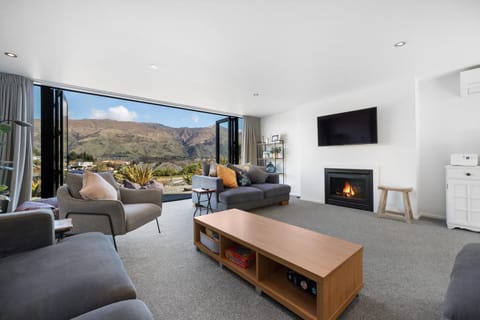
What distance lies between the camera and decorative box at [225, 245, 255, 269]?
1.62 metres

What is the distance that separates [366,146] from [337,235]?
205 centimetres

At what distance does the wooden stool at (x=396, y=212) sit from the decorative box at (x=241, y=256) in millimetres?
2663

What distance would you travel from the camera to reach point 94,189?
2037 mm

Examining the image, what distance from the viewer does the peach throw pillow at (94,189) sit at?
199 cm

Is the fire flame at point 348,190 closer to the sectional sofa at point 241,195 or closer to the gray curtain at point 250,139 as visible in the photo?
the sectional sofa at point 241,195

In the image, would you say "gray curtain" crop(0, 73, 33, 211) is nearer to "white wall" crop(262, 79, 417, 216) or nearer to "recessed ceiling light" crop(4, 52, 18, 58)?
"recessed ceiling light" crop(4, 52, 18, 58)

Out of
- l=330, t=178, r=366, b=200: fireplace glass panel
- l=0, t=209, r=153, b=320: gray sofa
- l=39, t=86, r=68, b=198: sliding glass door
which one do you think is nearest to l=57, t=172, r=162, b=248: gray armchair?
l=0, t=209, r=153, b=320: gray sofa

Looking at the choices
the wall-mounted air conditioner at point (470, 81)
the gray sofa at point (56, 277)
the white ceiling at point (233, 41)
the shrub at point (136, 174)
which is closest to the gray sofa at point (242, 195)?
the shrub at point (136, 174)

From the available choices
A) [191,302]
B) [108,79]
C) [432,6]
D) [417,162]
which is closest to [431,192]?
[417,162]

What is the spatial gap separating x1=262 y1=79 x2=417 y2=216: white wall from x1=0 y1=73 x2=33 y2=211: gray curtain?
16.2ft

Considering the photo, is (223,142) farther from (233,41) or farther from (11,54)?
(11,54)

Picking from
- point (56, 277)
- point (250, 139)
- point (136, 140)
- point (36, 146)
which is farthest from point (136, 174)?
point (56, 277)

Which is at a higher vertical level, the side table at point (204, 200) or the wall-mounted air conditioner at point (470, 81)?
the wall-mounted air conditioner at point (470, 81)

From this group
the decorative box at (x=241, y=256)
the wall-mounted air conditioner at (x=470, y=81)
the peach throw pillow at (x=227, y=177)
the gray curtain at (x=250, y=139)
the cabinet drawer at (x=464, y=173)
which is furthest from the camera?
the gray curtain at (x=250, y=139)
